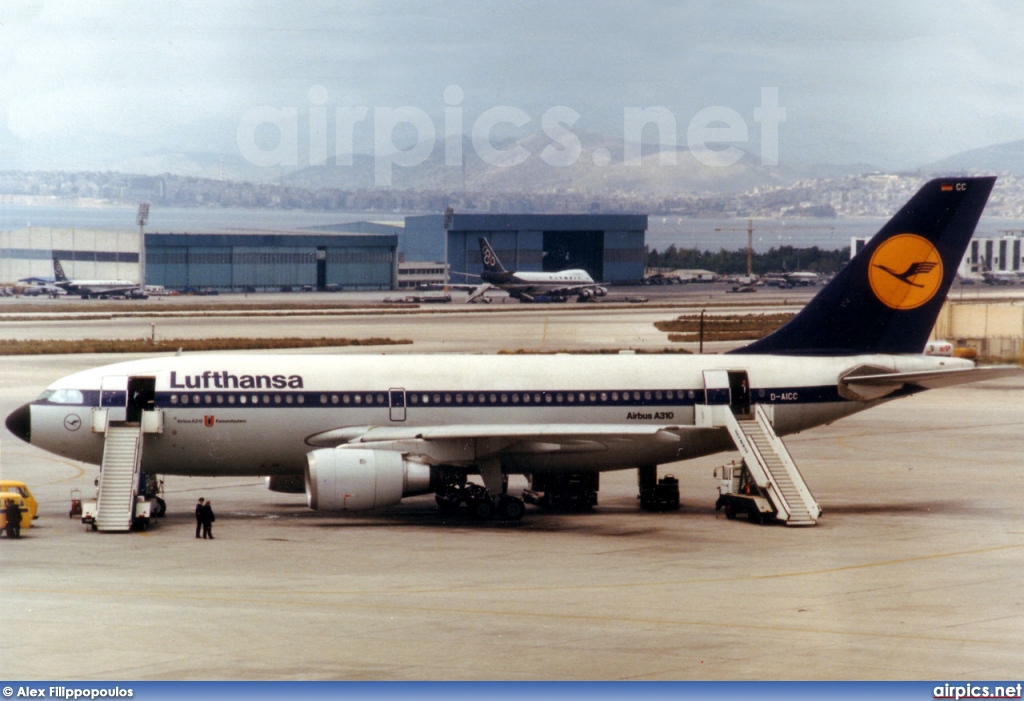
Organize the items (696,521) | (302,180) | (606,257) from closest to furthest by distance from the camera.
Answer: (696,521) < (606,257) < (302,180)

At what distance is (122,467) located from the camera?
1432 inches

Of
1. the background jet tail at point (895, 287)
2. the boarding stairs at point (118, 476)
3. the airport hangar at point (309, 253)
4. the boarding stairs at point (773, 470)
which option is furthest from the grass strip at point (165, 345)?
the airport hangar at point (309, 253)

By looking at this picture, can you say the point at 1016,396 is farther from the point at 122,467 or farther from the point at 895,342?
the point at 122,467

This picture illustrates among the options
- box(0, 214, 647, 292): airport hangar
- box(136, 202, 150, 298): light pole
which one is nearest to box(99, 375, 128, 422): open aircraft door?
box(136, 202, 150, 298): light pole

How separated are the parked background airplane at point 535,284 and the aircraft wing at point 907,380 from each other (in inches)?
3715

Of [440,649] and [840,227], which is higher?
[840,227]

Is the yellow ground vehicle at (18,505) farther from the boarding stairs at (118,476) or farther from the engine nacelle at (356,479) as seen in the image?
the engine nacelle at (356,479)

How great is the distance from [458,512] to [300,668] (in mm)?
18846

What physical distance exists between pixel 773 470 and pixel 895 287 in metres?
9.16

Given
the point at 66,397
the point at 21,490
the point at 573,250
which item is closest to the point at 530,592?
the point at 21,490

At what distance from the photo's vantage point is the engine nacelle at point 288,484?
131 ft

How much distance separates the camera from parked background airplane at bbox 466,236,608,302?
13562 cm

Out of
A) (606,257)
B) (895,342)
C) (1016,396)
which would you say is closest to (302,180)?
(606,257)

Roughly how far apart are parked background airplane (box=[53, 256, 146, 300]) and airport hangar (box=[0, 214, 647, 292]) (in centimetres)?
307
